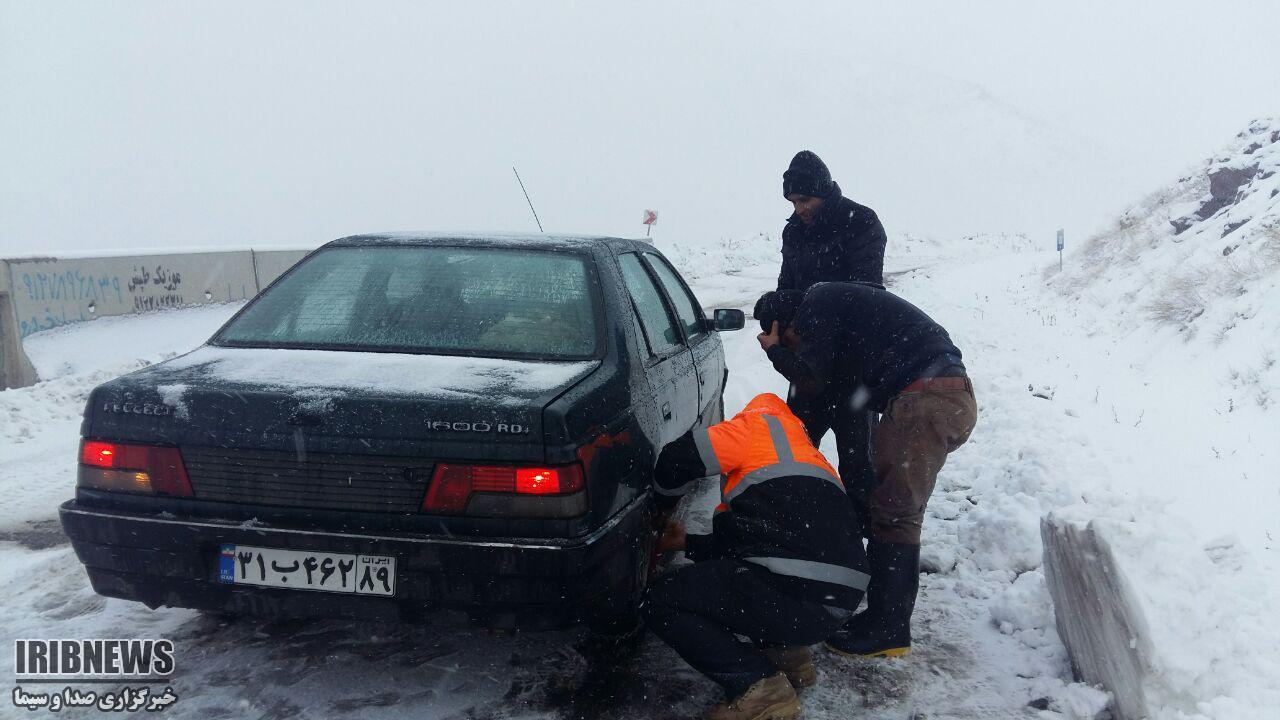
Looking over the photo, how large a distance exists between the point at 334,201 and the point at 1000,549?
60.7 m

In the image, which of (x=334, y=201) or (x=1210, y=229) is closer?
(x=1210, y=229)

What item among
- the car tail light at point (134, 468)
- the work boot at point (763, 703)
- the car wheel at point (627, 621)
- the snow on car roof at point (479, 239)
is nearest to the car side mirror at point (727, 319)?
the snow on car roof at point (479, 239)

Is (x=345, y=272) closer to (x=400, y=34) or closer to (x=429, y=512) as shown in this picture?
(x=429, y=512)

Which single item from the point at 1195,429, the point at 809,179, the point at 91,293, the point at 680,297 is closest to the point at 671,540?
the point at 680,297

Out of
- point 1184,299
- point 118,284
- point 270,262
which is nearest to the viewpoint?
point 1184,299

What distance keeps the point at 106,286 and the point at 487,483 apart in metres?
8.96

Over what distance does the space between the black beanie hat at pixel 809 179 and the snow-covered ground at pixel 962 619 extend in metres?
1.80

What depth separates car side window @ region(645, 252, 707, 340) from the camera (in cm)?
443

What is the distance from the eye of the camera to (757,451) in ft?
8.67

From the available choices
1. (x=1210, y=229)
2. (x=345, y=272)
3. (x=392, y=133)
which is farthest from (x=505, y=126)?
(x=345, y=272)

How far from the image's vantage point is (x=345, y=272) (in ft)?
11.4

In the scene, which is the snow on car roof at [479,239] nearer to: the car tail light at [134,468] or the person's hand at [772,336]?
the person's hand at [772,336]

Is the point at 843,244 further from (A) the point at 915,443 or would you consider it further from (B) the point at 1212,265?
(B) the point at 1212,265

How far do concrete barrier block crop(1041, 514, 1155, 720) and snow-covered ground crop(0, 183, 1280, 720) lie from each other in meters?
0.08
